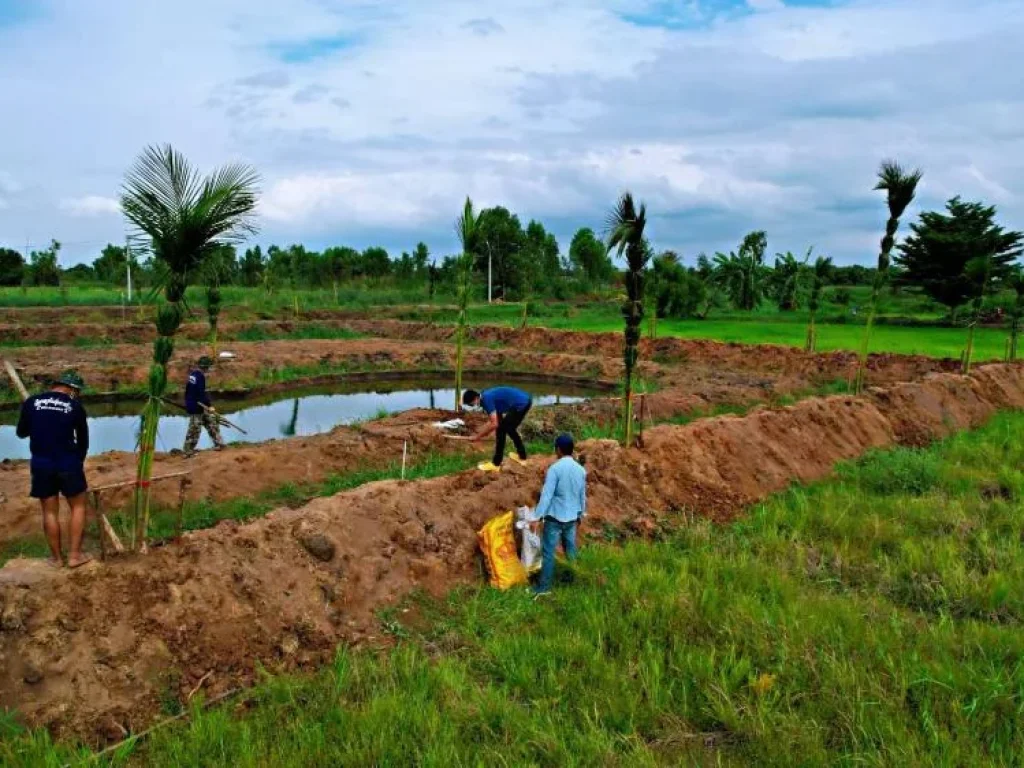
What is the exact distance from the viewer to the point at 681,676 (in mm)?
5188

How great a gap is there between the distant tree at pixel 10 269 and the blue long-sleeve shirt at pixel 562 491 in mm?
60321

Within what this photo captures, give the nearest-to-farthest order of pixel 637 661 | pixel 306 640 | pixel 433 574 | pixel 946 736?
pixel 946 736
pixel 637 661
pixel 306 640
pixel 433 574

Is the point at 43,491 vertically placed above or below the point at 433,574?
above

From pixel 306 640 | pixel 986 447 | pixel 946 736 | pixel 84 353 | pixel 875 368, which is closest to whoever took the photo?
pixel 946 736

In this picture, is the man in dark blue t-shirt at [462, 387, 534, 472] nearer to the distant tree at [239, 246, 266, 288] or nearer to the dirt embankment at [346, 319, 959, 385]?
the dirt embankment at [346, 319, 959, 385]

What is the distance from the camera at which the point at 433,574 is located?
6.99m

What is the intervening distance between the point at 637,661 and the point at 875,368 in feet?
74.9

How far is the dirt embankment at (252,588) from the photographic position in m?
5.00

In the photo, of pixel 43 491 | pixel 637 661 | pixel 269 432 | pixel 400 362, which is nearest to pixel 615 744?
pixel 637 661

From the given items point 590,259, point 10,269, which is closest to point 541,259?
point 590,259

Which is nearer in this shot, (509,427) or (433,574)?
(433,574)

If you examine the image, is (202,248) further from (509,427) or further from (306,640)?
(509,427)

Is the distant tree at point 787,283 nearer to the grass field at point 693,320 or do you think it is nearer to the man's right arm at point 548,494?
the grass field at point 693,320

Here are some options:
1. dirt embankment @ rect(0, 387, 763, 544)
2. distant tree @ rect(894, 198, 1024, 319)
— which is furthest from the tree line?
dirt embankment @ rect(0, 387, 763, 544)
